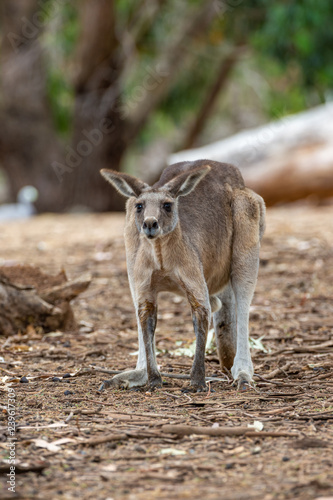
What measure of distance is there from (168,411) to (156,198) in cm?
106

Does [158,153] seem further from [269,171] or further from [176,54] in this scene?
[269,171]

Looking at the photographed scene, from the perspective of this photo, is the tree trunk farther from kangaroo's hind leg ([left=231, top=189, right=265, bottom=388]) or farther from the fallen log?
kangaroo's hind leg ([left=231, top=189, right=265, bottom=388])

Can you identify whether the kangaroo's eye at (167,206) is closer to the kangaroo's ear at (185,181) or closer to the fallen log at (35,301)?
the kangaroo's ear at (185,181)

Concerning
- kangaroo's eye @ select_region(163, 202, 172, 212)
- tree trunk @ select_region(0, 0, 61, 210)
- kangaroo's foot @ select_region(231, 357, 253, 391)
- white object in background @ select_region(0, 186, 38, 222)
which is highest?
tree trunk @ select_region(0, 0, 61, 210)

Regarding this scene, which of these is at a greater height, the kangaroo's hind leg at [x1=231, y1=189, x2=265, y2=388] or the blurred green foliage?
the blurred green foliage

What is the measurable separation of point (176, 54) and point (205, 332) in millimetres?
9312

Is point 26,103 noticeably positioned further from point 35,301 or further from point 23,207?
point 35,301

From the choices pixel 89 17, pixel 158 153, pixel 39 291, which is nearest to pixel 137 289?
pixel 39 291

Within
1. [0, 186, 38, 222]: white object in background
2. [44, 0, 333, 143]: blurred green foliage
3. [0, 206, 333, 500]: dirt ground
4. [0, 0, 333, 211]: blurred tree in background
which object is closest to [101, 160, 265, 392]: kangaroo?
[0, 206, 333, 500]: dirt ground

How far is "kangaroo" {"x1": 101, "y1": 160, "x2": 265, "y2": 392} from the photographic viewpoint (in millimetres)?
3627

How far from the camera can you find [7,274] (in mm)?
5234

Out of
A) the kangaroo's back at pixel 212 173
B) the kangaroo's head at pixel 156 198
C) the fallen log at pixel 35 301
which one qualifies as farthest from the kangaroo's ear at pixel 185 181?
the fallen log at pixel 35 301

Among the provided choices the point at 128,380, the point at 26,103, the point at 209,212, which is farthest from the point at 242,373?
the point at 26,103

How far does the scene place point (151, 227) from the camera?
3422mm
